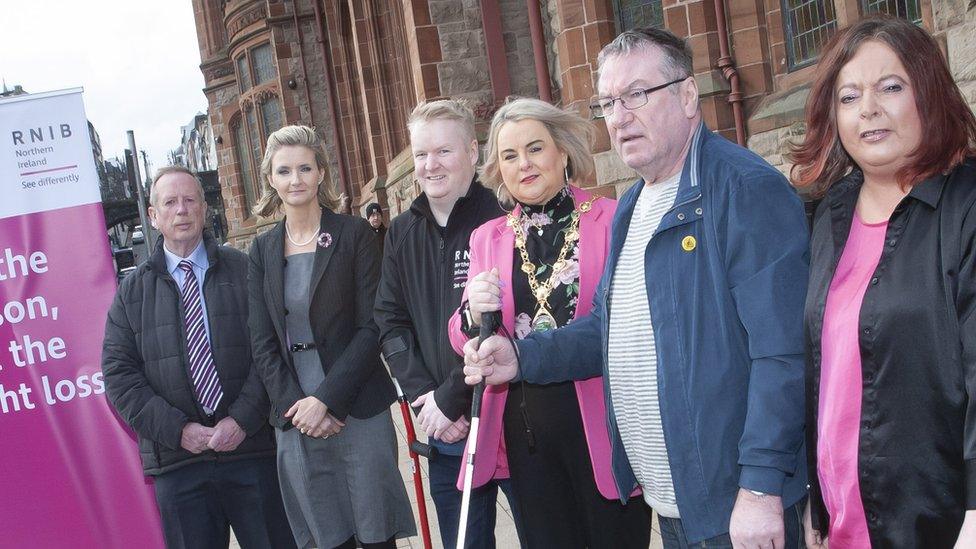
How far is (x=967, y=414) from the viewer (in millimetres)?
1650

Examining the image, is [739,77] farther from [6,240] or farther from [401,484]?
[6,240]

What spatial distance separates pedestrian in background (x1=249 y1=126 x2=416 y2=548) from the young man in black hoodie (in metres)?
0.27

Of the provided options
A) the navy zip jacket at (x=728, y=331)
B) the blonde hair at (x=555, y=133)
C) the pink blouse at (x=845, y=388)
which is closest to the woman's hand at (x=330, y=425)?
the blonde hair at (x=555, y=133)

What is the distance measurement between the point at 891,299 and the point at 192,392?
2941mm

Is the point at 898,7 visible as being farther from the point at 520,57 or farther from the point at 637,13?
the point at 520,57

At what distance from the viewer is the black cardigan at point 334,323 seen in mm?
3686

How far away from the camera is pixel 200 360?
3.91 m

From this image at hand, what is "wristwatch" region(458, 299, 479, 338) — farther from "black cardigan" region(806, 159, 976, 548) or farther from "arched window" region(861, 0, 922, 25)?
"arched window" region(861, 0, 922, 25)

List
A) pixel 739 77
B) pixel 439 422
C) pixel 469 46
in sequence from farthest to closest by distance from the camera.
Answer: pixel 469 46
pixel 739 77
pixel 439 422

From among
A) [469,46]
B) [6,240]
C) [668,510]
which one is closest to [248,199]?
[469,46]

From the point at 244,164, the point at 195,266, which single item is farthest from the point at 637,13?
the point at 244,164

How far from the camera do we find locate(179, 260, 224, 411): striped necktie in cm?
389

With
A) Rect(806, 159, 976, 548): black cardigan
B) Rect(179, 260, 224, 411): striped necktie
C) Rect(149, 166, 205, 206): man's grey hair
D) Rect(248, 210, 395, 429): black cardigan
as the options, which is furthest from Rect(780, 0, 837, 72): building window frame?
Rect(806, 159, 976, 548): black cardigan

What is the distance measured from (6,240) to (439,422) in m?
2.32
